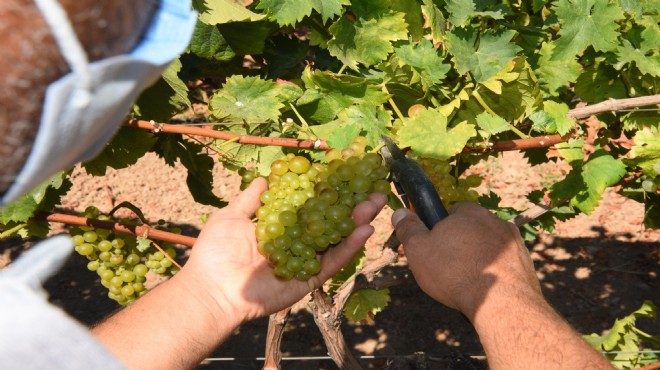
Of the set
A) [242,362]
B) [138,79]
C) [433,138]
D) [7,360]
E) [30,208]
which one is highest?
[138,79]

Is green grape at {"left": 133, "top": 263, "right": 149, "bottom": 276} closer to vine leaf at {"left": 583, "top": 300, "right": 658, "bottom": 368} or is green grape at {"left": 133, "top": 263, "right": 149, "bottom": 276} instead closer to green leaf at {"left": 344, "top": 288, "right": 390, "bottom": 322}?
green leaf at {"left": 344, "top": 288, "right": 390, "bottom": 322}

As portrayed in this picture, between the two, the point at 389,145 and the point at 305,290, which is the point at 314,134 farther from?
the point at 305,290

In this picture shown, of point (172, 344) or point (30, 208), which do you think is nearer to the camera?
point (172, 344)

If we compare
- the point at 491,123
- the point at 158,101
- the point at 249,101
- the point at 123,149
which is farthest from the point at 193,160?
the point at 491,123

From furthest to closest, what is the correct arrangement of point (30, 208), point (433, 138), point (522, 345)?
1. point (30, 208)
2. point (433, 138)
3. point (522, 345)

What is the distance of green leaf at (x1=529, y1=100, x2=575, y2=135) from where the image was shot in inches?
72.5

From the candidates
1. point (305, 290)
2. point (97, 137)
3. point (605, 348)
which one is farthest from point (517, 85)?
point (97, 137)

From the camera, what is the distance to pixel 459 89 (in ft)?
6.79

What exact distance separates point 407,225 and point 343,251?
0.74 feet

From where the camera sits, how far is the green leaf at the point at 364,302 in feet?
8.81

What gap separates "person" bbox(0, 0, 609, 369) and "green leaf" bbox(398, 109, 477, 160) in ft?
0.68

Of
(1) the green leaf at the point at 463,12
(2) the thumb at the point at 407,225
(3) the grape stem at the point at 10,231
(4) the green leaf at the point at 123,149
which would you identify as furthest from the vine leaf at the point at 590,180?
(3) the grape stem at the point at 10,231

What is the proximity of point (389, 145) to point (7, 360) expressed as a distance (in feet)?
4.24

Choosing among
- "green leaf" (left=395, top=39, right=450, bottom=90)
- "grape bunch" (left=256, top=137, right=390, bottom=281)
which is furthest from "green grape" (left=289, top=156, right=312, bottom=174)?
"green leaf" (left=395, top=39, right=450, bottom=90)
